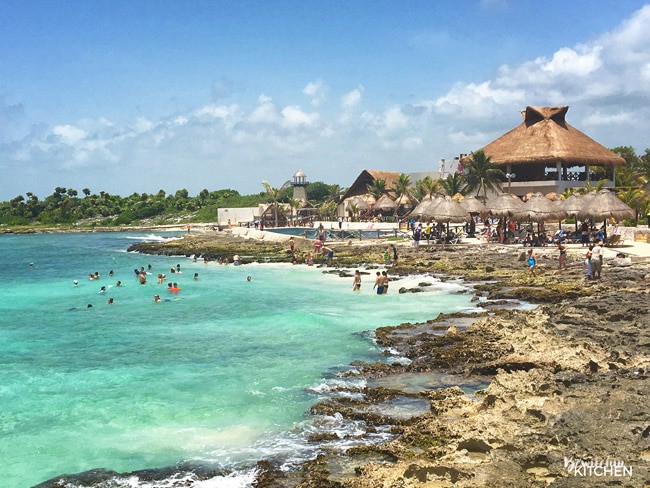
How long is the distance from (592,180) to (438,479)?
5326cm

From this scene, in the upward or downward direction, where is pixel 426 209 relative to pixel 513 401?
upward

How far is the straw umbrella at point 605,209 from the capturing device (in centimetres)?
3061

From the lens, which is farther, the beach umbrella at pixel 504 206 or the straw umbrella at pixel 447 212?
the straw umbrella at pixel 447 212

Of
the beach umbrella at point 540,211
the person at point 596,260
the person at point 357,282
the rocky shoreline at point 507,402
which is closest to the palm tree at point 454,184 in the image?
the beach umbrella at point 540,211

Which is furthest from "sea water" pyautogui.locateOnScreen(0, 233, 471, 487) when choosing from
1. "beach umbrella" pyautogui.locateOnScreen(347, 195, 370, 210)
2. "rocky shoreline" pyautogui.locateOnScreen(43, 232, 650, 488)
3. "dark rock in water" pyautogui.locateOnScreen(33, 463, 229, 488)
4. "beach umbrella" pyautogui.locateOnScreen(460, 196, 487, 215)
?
"beach umbrella" pyautogui.locateOnScreen(347, 195, 370, 210)

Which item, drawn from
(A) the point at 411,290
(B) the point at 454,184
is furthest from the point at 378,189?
(A) the point at 411,290

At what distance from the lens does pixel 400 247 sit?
1540 inches

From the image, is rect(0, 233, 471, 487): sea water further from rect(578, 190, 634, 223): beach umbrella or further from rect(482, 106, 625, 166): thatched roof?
rect(482, 106, 625, 166): thatched roof

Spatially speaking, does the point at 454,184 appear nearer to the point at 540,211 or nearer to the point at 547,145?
the point at 547,145

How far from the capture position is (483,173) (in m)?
48.8

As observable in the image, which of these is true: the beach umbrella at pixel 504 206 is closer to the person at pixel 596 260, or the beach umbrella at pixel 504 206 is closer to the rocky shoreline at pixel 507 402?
the person at pixel 596 260

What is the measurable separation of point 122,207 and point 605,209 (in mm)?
95542

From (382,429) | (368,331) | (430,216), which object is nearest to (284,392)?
(382,429)

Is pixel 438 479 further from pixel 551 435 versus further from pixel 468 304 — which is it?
pixel 468 304
